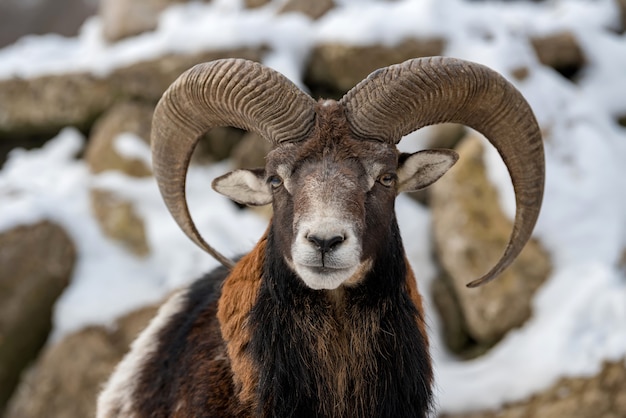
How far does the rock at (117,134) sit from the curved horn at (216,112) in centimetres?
636

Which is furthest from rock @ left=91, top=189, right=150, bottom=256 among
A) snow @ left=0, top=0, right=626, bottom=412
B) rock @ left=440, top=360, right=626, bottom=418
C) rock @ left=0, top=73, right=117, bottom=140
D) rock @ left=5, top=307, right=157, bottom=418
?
rock @ left=440, top=360, right=626, bottom=418

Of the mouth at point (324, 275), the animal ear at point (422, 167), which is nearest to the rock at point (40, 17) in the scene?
the animal ear at point (422, 167)

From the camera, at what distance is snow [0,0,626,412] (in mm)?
7867

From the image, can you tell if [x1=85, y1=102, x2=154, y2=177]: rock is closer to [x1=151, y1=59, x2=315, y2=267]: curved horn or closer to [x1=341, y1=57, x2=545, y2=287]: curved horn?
[x1=151, y1=59, x2=315, y2=267]: curved horn

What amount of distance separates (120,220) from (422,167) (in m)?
7.16

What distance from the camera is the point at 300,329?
375 centimetres

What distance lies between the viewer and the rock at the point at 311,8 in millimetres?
12047

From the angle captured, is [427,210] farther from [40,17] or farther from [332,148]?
[40,17]

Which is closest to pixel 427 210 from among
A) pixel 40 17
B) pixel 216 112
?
pixel 216 112

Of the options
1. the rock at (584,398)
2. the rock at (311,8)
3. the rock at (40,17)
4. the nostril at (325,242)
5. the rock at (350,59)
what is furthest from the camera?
the rock at (40,17)

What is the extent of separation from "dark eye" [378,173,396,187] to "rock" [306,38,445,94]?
7.12 metres

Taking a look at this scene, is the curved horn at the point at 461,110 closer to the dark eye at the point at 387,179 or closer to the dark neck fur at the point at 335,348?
the dark eye at the point at 387,179

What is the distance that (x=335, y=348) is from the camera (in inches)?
150

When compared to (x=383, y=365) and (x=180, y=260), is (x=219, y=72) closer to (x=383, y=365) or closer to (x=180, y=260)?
(x=383, y=365)
